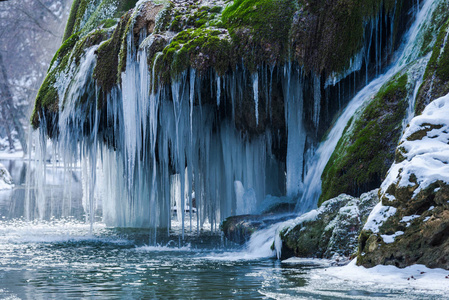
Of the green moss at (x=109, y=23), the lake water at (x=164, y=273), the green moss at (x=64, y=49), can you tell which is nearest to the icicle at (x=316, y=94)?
the lake water at (x=164, y=273)

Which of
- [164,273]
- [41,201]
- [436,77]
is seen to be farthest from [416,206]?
[41,201]

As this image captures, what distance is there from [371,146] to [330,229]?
172cm

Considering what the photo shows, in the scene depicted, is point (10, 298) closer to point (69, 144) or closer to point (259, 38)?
point (259, 38)

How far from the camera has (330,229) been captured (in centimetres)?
912

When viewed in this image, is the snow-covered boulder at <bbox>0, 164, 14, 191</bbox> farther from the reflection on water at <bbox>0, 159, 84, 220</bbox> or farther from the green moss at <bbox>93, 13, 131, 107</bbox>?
the green moss at <bbox>93, 13, 131, 107</bbox>

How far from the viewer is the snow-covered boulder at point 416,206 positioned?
6.80 meters

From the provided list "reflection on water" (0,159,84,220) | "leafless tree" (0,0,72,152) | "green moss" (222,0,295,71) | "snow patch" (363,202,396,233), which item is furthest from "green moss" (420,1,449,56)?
"leafless tree" (0,0,72,152)

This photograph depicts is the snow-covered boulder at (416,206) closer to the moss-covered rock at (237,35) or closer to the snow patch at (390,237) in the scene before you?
the snow patch at (390,237)

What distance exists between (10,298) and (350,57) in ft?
24.0

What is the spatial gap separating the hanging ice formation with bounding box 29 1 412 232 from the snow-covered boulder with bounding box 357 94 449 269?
4.07 m

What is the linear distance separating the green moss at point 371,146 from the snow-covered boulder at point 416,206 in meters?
2.16

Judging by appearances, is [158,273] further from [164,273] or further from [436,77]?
[436,77]

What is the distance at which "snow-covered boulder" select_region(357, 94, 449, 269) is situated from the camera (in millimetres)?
6801

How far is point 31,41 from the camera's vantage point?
6644 centimetres
